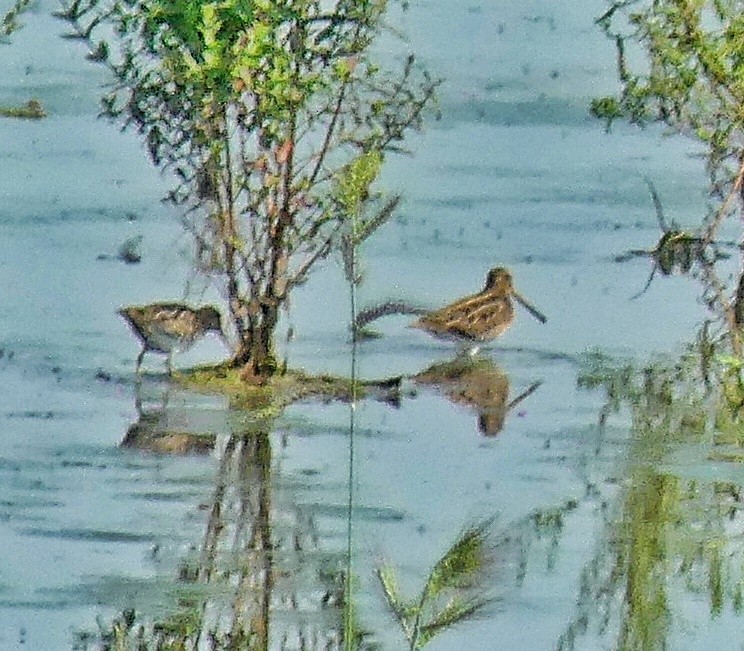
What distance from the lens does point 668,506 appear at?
6.85m

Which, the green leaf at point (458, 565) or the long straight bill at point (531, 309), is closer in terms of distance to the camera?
the green leaf at point (458, 565)

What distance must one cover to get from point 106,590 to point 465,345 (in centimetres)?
303

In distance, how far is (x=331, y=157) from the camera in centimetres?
1031

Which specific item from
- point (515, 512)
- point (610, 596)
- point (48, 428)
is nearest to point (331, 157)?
point (48, 428)

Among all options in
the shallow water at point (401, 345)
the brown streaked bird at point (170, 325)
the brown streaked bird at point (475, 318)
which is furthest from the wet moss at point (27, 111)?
the brown streaked bird at point (170, 325)

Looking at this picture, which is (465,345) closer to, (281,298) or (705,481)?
(281,298)

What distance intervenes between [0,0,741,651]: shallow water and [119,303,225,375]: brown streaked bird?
115 millimetres

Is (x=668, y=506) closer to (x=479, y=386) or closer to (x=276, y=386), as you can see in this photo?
(x=479, y=386)

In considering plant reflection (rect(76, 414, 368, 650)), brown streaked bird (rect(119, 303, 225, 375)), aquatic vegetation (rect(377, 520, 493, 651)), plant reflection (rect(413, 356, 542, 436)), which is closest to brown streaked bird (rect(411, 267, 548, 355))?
plant reflection (rect(413, 356, 542, 436))

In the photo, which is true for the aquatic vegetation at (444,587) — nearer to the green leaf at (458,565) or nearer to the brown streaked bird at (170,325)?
the green leaf at (458,565)

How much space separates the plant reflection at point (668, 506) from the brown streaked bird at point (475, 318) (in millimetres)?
358

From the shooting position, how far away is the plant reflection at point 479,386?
25.9 ft

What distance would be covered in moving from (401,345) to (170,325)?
100 centimetres

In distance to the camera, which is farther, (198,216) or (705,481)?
(198,216)
